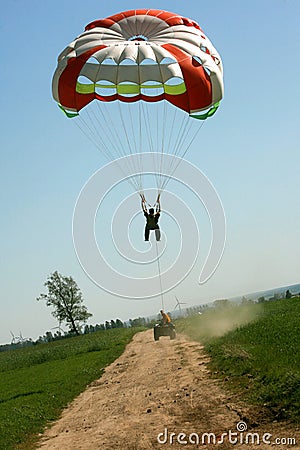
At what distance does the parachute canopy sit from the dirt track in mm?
7800

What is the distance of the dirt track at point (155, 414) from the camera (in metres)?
9.31

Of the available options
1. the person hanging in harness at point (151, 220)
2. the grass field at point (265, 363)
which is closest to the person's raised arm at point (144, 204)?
the person hanging in harness at point (151, 220)

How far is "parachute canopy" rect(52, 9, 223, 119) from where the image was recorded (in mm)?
14523

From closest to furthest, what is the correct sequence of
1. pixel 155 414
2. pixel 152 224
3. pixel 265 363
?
pixel 155 414, pixel 265 363, pixel 152 224

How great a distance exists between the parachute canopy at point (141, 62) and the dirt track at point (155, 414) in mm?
7800

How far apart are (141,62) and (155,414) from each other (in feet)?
28.6

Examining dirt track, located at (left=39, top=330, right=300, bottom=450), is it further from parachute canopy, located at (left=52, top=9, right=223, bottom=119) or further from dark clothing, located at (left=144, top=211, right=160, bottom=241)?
parachute canopy, located at (left=52, top=9, right=223, bottom=119)

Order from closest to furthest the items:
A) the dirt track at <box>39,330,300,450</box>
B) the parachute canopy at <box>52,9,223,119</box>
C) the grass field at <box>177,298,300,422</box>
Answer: the dirt track at <box>39,330,300,450</box>, the grass field at <box>177,298,300,422</box>, the parachute canopy at <box>52,9,223,119</box>

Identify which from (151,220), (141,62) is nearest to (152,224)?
(151,220)

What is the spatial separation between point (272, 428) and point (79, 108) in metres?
10.7

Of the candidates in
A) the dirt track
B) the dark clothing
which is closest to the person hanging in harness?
the dark clothing

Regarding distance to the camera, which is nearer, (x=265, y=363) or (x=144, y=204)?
(x=265, y=363)

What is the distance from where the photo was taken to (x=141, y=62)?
1417 cm

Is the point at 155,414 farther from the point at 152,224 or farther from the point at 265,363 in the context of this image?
the point at 152,224
